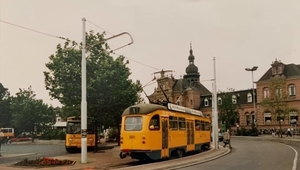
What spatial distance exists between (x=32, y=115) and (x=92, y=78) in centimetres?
4063

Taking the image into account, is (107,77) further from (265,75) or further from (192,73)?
(192,73)

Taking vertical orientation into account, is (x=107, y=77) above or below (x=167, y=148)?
above

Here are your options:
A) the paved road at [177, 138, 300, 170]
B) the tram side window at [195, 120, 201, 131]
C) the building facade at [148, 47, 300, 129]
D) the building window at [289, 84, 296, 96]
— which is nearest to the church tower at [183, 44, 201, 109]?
the building facade at [148, 47, 300, 129]

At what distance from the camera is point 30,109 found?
65312 millimetres

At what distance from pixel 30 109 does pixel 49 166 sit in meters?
48.8

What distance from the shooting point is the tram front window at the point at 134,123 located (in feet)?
66.5

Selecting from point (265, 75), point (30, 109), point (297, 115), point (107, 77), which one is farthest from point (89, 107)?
point (265, 75)

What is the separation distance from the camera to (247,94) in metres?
79.9

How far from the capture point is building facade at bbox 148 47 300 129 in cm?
6819

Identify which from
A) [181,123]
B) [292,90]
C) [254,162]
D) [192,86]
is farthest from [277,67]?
[254,162]

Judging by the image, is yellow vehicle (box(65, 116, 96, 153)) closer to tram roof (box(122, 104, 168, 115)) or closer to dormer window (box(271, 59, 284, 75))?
tram roof (box(122, 104, 168, 115))

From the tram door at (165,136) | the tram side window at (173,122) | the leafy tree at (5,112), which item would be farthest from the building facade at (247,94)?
the leafy tree at (5,112)

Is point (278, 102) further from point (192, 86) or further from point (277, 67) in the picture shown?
point (192, 86)

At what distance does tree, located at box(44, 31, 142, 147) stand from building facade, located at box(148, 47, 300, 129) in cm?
2119
